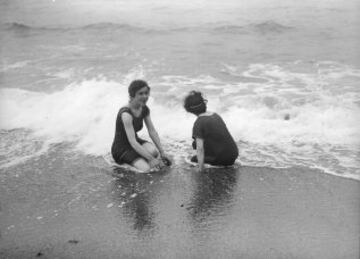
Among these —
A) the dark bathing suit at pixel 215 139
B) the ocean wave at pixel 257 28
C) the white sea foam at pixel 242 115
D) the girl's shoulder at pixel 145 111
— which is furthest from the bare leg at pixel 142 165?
the ocean wave at pixel 257 28

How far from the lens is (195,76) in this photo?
37.7ft

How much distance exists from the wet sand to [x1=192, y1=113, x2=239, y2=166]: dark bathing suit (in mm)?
182

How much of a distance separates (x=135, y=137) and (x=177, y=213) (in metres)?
1.43

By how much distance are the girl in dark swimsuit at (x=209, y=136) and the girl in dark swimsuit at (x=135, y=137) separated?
56 cm

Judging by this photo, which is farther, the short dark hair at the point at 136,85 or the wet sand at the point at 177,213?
the short dark hair at the point at 136,85

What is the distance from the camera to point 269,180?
17.0ft

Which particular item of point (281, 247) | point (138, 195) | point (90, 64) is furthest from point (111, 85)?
point (281, 247)

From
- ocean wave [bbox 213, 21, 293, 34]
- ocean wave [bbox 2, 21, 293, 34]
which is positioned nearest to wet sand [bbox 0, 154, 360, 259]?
ocean wave [bbox 213, 21, 293, 34]

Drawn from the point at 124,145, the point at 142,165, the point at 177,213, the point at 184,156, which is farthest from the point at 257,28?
the point at 177,213

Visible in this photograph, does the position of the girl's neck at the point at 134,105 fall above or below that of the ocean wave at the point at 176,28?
below

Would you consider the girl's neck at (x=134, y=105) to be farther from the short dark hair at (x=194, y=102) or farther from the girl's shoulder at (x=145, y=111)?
the short dark hair at (x=194, y=102)

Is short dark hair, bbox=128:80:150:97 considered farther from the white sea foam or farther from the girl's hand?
the white sea foam

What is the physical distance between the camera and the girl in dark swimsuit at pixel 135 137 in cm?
532

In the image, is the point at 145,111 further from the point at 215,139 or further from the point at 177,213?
the point at 177,213
